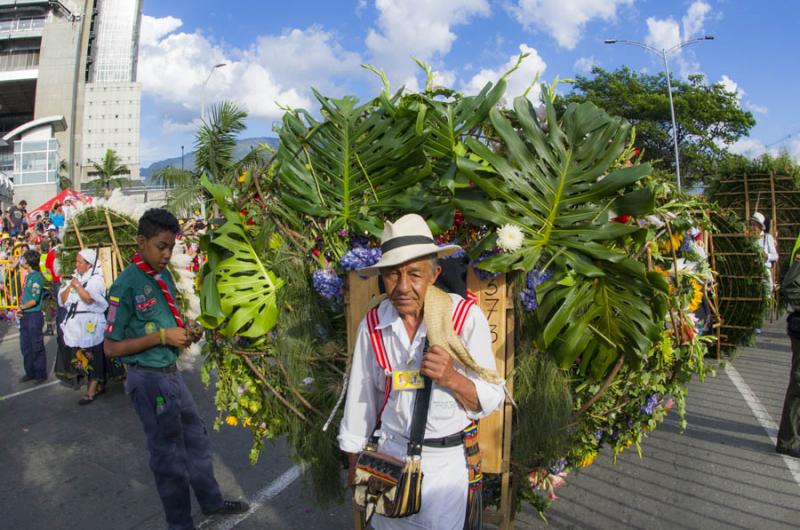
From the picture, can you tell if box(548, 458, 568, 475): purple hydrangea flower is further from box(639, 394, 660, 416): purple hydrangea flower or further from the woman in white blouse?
the woman in white blouse

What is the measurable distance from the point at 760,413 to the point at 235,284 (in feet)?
19.0

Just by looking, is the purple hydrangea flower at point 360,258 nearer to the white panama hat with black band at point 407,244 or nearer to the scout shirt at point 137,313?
the white panama hat with black band at point 407,244

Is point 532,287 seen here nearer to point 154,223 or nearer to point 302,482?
point 302,482

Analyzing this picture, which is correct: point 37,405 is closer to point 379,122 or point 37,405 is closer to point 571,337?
point 379,122

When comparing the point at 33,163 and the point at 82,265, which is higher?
the point at 33,163

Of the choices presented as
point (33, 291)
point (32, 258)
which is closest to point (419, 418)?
point (33, 291)

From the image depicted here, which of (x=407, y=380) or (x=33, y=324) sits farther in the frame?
(x=33, y=324)

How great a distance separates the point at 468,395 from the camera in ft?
7.05

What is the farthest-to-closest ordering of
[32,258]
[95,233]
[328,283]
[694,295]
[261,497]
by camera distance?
[32,258]
[95,233]
[261,497]
[694,295]
[328,283]

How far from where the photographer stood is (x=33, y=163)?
130ft

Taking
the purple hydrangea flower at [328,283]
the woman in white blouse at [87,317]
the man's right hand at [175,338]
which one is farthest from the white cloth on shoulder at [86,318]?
the purple hydrangea flower at [328,283]

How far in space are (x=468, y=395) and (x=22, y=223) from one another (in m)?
21.9

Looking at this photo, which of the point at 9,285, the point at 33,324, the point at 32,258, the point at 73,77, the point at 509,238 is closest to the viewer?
the point at 509,238

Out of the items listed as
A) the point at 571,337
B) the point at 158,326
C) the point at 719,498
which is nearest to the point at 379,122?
the point at 571,337
